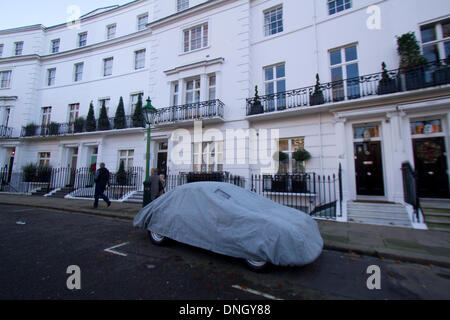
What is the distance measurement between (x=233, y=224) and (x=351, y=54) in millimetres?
10057

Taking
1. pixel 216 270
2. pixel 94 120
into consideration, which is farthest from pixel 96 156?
pixel 216 270

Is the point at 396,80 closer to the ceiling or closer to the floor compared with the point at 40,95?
closer to the floor

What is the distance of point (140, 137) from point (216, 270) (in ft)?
40.6

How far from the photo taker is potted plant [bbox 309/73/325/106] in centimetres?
880

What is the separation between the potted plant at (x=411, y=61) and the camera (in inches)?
289

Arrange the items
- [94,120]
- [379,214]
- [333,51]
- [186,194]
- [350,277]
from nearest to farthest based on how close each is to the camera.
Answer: [350,277] → [186,194] → [379,214] → [333,51] → [94,120]

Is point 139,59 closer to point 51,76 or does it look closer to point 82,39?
point 82,39

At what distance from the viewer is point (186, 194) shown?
428 centimetres

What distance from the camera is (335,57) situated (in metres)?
9.48

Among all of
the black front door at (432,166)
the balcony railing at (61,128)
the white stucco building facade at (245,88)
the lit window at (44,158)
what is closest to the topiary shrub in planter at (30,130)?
the balcony railing at (61,128)

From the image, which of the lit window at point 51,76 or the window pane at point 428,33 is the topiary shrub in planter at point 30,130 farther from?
the window pane at point 428,33

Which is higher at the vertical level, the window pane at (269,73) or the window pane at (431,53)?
the window pane at (269,73)

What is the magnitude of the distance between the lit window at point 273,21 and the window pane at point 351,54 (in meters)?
3.75

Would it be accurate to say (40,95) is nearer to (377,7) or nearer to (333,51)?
(333,51)
